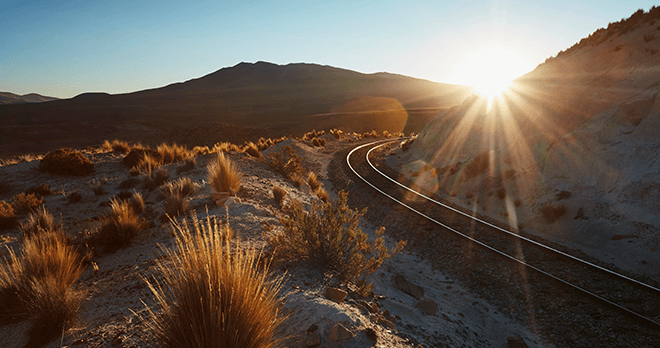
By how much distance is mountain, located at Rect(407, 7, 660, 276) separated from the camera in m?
9.01

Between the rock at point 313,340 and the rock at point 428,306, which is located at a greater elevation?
the rock at point 313,340

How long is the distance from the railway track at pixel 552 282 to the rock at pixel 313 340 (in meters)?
4.24

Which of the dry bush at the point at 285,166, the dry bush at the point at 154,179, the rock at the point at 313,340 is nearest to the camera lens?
the rock at the point at 313,340

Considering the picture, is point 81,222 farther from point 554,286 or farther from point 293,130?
point 293,130

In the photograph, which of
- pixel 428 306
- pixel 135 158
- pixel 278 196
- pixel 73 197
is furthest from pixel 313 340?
pixel 135 158

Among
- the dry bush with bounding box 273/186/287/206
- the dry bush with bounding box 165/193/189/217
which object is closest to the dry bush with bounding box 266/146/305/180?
the dry bush with bounding box 273/186/287/206

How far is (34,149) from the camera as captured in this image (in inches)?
1468

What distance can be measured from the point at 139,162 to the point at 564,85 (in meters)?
21.5

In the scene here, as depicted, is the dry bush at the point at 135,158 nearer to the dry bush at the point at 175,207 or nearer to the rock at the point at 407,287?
the dry bush at the point at 175,207

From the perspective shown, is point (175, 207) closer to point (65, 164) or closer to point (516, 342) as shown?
point (516, 342)

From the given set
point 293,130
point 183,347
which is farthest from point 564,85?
point 293,130

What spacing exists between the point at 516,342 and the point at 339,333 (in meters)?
3.16

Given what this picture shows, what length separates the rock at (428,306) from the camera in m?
5.26

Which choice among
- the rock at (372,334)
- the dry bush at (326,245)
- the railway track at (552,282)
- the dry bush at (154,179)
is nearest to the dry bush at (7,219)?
the dry bush at (154,179)
